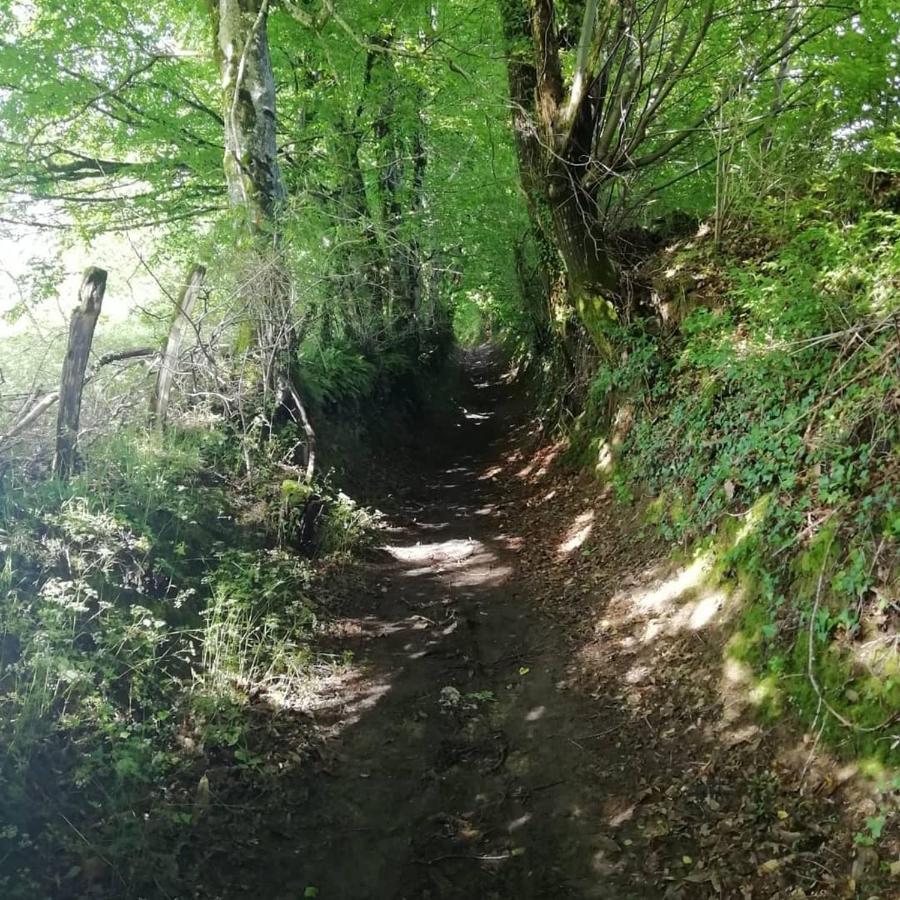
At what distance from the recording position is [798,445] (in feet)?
15.9

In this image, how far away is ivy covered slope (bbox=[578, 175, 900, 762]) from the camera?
3816mm

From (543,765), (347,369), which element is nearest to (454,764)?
(543,765)

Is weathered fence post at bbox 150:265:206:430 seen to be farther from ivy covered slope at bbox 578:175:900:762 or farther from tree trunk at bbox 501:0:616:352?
ivy covered slope at bbox 578:175:900:762

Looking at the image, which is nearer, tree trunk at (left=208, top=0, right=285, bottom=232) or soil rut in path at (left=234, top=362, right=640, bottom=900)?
soil rut in path at (left=234, top=362, right=640, bottom=900)

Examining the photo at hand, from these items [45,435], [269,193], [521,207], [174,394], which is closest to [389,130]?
[521,207]

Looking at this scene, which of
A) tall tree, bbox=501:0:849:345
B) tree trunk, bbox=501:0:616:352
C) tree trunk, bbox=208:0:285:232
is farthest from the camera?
tree trunk, bbox=501:0:616:352

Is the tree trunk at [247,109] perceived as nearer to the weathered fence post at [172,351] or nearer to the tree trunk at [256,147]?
the tree trunk at [256,147]

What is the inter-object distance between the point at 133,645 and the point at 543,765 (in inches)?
121

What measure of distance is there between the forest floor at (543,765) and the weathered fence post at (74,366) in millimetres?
2793

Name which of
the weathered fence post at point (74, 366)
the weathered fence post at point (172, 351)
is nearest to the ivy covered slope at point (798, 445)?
the weathered fence post at point (172, 351)

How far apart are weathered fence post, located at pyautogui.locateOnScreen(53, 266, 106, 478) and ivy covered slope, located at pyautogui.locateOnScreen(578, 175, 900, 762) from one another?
5545mm

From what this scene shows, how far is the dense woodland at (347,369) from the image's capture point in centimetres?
393

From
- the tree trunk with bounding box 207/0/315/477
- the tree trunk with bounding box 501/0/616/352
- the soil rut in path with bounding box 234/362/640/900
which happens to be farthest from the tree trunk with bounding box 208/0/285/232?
the soil rut in path with bounding box 234/362/640/900

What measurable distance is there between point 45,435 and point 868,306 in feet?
23.4
